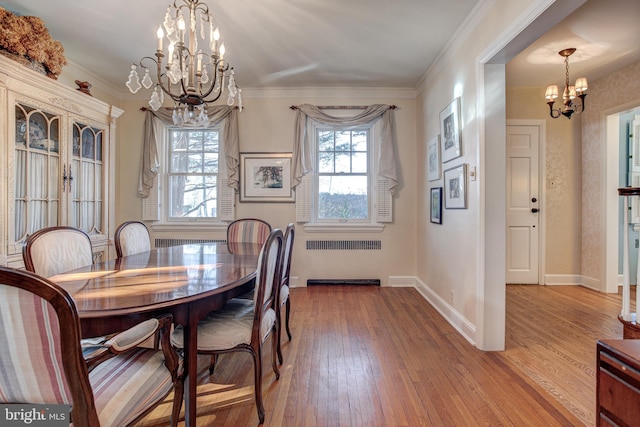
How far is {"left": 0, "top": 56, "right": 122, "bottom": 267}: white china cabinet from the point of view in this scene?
89.8 inches

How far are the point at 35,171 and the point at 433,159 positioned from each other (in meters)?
3.77

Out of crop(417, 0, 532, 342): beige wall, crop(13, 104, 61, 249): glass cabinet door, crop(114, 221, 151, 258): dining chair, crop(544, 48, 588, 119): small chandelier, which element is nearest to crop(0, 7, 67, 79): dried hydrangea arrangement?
crop(13, 104, 61, 249): glass cabinet door

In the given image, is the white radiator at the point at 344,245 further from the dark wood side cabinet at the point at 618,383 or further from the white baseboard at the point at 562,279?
the dark wood side cabinet at the point at 618,383

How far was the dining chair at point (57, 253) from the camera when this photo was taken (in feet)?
5.44

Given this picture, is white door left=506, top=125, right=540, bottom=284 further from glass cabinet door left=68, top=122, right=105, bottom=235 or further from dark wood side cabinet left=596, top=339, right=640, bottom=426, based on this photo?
glass cabinet door left=68, top=122, right=105, bottom=235

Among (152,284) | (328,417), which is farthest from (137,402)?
(328,417)

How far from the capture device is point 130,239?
8.14ft

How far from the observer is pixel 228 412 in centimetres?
167

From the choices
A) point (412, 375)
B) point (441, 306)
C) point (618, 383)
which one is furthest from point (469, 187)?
point (618, 383)

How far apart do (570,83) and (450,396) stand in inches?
172

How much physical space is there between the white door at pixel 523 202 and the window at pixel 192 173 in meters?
4.13

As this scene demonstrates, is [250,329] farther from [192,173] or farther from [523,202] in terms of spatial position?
[523,202]

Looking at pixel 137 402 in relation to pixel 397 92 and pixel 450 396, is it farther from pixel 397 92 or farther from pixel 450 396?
pixel 397 92

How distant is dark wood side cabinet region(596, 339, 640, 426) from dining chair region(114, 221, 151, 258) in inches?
110
